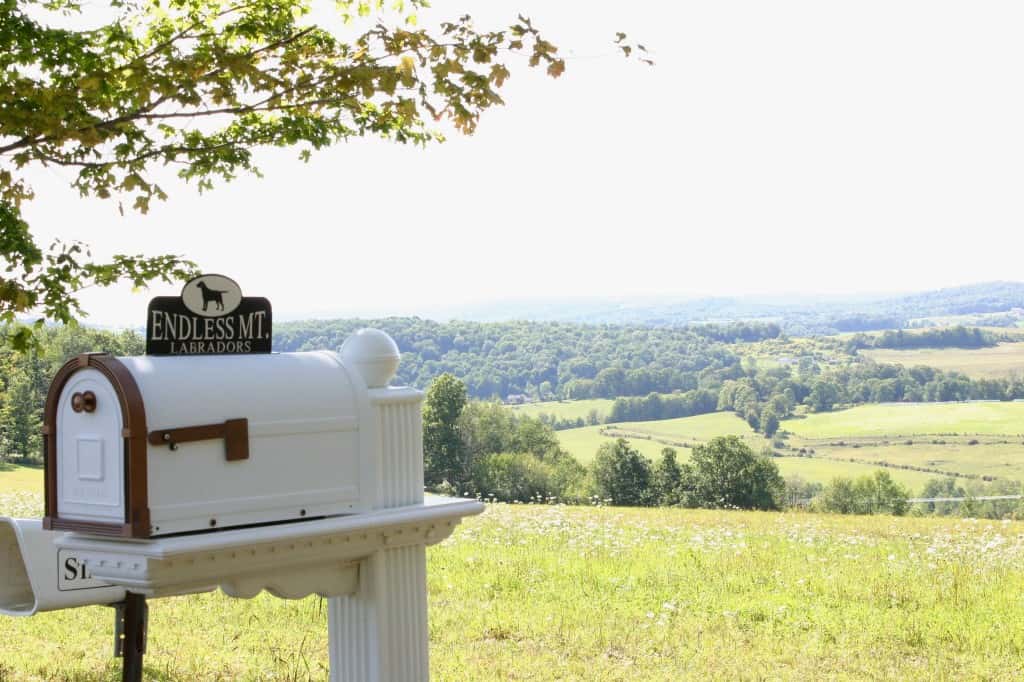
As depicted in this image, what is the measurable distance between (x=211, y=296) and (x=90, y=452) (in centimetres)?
89

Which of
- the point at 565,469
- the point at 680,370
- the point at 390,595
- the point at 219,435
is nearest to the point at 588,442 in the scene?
the point at 680,370

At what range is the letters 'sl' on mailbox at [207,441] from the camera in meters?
4.45

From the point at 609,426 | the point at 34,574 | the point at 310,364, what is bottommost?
the point at 609,426

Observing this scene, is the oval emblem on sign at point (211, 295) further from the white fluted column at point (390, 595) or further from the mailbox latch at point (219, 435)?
the white fluted column at point (390, 595)

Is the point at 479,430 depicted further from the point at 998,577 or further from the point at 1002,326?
the point at 1002,326

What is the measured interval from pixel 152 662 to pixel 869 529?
10.7 m

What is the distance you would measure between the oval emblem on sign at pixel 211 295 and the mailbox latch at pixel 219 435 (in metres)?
0.60

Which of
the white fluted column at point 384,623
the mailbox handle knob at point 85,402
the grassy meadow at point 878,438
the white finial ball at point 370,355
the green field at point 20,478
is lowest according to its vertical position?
the grassy meadow at point 878,438

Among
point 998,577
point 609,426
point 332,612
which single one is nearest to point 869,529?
point 998,577

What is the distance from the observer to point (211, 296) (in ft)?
16.3

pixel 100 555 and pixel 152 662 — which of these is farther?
pixel 152 662

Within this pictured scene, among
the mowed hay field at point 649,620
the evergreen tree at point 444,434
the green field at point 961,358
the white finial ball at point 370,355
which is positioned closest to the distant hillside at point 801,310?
the green field at point 961,358

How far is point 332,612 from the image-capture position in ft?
17.9

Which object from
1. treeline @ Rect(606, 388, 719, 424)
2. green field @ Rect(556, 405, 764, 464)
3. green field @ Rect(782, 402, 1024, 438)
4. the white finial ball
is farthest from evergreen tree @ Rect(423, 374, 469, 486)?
green field @ Rect(782, 402, 1024, 438)
